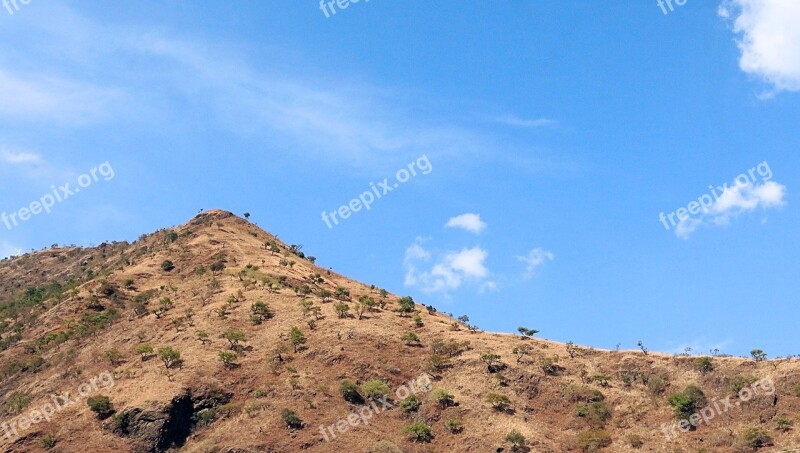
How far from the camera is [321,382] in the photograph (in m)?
57.7

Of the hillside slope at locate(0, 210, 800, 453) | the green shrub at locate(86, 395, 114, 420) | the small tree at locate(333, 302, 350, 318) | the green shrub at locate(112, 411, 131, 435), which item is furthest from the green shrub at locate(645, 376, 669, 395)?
the green shrub at locate(86, 395, 114, 420)

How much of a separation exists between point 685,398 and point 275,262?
5431cm

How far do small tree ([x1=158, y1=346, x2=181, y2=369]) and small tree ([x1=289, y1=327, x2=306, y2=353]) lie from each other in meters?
10.0

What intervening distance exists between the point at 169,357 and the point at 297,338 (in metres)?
11.1

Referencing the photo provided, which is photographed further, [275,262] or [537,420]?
[275,262]

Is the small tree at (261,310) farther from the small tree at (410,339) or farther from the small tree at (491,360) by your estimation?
the small tree at (491,360)

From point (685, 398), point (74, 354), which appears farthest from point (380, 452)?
point (74, 354)

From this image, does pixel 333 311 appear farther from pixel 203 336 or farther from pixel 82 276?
pixel 82 276

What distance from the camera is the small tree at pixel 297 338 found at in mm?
63309

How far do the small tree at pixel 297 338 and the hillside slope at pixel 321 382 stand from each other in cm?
32

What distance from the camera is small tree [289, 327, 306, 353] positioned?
6331 cm

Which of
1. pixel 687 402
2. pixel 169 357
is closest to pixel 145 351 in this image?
pixel 169 357

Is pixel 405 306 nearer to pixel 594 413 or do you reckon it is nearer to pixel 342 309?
pixel 342 309

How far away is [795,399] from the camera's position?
5100 cm
